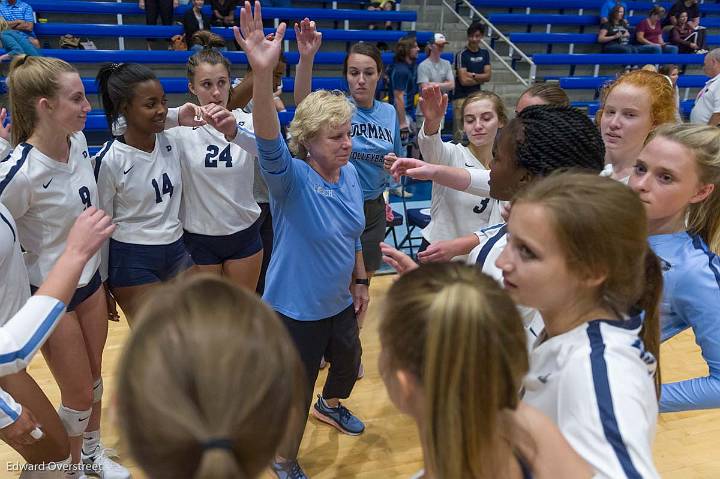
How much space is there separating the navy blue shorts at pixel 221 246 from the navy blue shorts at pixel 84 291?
0.60 metres

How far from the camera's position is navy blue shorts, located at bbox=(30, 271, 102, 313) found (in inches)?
83.9

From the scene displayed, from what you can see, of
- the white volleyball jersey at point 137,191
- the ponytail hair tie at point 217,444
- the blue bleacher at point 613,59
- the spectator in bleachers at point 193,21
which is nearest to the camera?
the ponytail hair tie at point 217,444

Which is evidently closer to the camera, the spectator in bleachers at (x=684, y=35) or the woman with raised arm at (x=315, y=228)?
the woman with raised arm at (x=315, y=228)

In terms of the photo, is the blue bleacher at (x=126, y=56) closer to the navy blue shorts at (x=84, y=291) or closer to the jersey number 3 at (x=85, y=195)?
the jersey number 3 at (x=85, y=195)

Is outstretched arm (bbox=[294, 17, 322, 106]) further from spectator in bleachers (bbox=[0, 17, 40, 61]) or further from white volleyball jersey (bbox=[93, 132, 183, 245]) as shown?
spectator in bleachers (bbox=[0, 17, 40, 61])

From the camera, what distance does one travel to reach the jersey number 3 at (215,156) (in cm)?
272

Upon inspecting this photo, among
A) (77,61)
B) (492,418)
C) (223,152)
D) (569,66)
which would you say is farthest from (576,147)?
(569,66)

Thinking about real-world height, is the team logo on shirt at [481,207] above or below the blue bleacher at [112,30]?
below

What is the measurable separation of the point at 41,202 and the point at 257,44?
3.26 feet

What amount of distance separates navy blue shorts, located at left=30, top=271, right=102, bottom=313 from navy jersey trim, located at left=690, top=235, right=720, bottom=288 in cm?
214

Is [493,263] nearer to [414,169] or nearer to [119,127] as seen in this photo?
[414,169]

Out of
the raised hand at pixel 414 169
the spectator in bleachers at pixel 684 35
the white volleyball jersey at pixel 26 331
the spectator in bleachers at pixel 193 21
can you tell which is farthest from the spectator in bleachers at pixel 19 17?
the spectator in bleachers at pixel 684 35


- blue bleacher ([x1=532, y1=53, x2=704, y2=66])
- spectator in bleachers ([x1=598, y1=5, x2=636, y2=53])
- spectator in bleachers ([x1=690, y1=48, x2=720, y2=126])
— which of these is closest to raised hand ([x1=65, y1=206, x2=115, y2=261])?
spectator in bleachers ([x1=690, y1=48, x2=720, y2=126])

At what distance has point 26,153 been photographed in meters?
2.03
